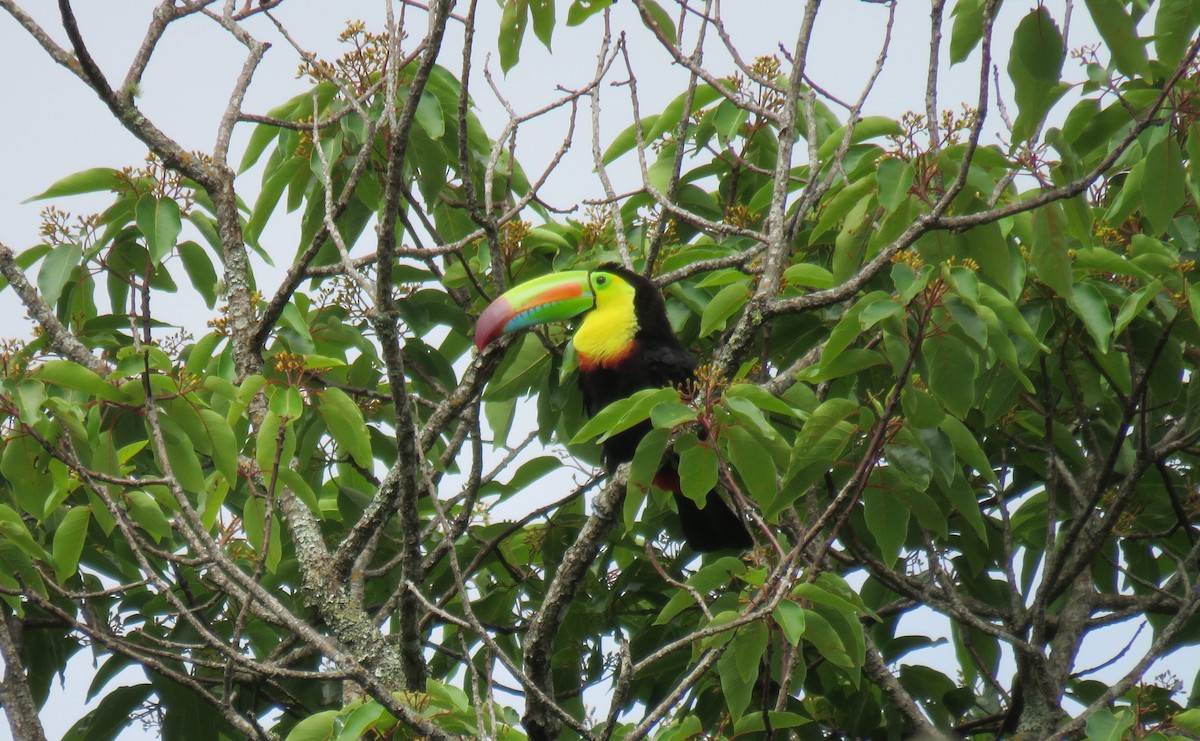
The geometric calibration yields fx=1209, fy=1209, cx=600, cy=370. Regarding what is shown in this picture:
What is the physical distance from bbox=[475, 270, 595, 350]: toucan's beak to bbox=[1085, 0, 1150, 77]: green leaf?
2184mm

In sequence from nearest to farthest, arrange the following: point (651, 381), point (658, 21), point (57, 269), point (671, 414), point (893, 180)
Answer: point (671, 414)
point (893, 180)
point (658, 21)
point (57, 269)
point (651, 381)

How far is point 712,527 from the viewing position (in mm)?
4504

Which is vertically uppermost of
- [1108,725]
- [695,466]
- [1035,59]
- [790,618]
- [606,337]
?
[1035,59]

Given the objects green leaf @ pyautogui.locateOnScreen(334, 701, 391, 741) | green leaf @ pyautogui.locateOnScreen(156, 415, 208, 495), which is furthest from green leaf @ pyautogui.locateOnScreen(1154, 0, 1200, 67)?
green leaf @ pyautogui.locateOnScreen(156, 415, 208, 495)

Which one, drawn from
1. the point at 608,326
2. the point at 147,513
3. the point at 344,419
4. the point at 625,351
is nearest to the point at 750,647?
the point at 344,419

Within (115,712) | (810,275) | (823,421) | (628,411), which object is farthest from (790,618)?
(115,712)

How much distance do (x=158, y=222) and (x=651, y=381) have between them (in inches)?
75.0

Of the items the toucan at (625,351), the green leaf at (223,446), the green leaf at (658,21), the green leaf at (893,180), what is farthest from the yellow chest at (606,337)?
the green leaf at (893,180)

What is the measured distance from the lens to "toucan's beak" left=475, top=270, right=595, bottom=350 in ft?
13.5

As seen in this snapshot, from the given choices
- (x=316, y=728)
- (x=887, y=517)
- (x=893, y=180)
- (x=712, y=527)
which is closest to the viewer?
(x=316, y=728)

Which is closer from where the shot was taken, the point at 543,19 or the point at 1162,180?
the point at 1162,180

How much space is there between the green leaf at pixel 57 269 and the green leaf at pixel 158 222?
323mm

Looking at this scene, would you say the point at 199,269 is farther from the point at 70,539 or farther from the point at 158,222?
the point at 70,539

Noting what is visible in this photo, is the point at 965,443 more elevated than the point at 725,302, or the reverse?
the point at 725,302
